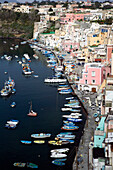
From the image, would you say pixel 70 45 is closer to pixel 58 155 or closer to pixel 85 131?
pixel 85 131

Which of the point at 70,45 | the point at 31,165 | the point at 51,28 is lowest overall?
the point at 31,165

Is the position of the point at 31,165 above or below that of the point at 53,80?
below

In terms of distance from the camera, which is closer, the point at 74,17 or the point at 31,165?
the point at 31,165

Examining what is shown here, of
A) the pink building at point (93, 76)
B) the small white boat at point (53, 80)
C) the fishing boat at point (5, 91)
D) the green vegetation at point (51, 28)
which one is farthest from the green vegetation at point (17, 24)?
the pink building at point (93, 76)

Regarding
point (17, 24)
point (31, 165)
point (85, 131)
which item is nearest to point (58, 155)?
point (31, 165)

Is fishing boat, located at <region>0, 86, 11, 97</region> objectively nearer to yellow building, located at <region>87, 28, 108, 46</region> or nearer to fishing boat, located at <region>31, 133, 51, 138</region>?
fishing boat, located at <region>31, 133, 51, 138</region>

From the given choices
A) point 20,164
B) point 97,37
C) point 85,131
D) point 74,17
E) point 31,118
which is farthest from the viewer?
point 74,17

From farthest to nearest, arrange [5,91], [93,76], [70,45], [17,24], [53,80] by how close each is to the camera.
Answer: [17,24] < [70,45] < [53,80] < [5,91] < [93,76]

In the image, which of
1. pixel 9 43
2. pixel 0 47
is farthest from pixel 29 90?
pixel 9 43
